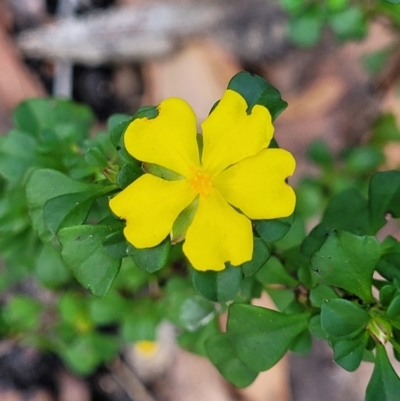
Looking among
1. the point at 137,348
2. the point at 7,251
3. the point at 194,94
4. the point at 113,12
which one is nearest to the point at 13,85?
the point at 113,12

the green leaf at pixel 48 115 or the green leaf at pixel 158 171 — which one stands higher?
the green leaf at pixel 158 171

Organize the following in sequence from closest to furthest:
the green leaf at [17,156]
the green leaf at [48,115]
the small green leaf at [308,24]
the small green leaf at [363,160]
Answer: the green leaf at [17,156] → the green leaf at [48,115] → the small green leaf at [308,24] → the small green leaf at [363,160]

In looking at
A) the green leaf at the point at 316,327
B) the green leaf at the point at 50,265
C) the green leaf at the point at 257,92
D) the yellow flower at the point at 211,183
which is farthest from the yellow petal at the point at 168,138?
the green leaf at the point at 50,265

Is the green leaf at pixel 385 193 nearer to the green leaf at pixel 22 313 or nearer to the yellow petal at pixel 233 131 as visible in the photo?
the yellow petal at pixel 233 131

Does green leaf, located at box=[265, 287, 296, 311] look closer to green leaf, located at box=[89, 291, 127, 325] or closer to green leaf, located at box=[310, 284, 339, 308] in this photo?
green leaf, located at box=[310, 284, 339, 308]

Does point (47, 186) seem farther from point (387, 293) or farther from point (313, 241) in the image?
point (387, 293)

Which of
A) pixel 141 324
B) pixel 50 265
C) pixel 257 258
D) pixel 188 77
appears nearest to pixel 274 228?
pixel 257 258
